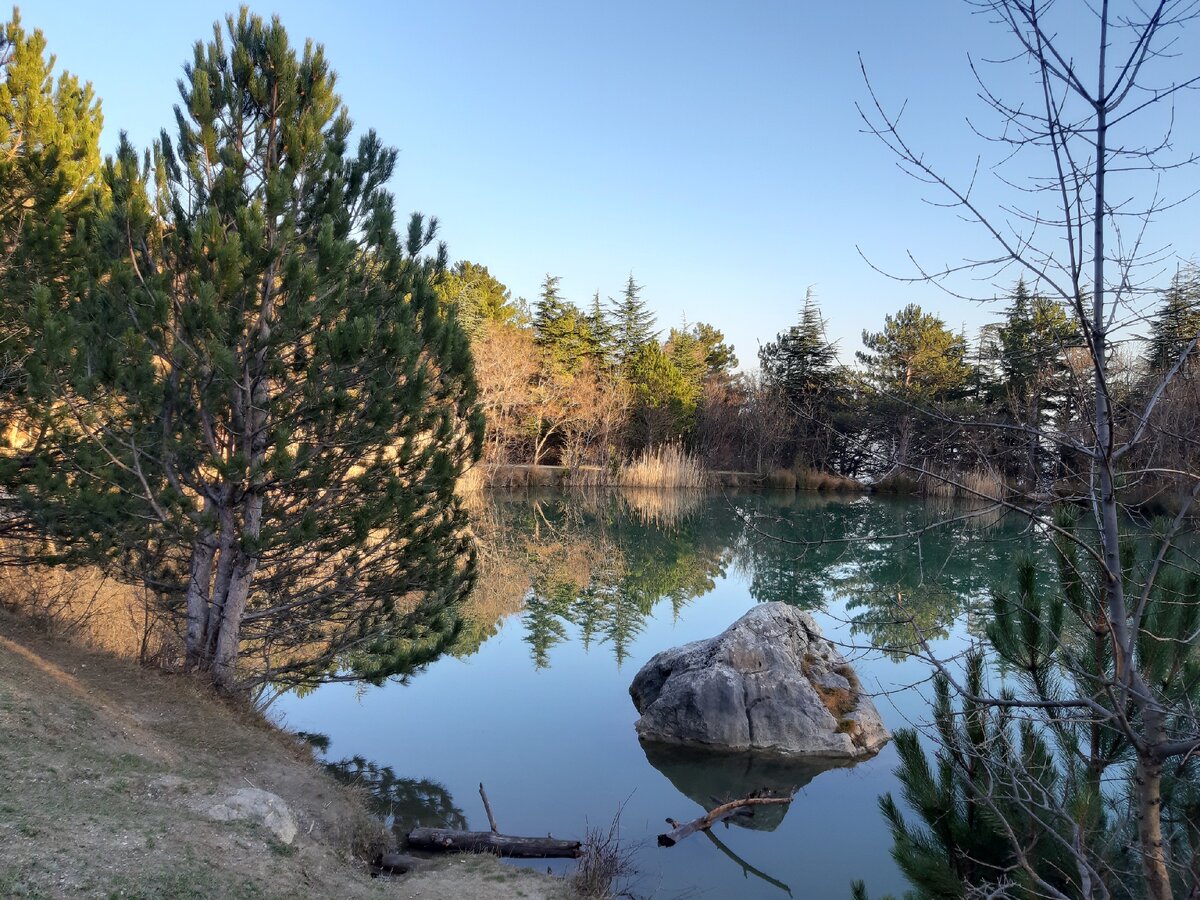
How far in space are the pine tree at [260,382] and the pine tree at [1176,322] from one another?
3.87 meters

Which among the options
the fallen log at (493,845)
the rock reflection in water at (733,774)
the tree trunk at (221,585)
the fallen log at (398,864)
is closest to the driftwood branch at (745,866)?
the rock reflection in water at (733,774)

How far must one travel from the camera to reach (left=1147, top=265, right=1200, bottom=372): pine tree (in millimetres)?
1994

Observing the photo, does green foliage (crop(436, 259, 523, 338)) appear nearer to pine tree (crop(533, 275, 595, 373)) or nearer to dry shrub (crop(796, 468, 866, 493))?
pine tree (crop(533, 275, 595, 373))

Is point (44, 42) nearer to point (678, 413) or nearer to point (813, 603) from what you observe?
point (813, 603)

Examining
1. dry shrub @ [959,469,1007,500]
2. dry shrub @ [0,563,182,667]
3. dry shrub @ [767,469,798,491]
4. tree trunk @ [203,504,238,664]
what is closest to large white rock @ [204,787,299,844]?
tree trunk @ [203,504,238,664]

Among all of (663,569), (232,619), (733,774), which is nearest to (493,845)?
(733,774)

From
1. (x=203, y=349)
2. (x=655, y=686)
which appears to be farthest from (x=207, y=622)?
(x=655, y=686)

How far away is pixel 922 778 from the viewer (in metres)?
2.85

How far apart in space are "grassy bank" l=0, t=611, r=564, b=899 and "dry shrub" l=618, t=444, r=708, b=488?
26166 millimetres

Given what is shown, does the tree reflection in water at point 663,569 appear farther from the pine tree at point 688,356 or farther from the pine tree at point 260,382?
the pine tree at point 688,356

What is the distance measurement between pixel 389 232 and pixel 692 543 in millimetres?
14517

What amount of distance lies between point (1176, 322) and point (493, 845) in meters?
4.41

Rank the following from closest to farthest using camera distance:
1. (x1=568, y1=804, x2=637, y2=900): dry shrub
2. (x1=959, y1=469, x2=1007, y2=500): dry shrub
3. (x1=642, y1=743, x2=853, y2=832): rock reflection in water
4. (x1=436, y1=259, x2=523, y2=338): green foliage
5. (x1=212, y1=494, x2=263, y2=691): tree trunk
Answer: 1. (x1=959, y1=469, x2=1007, y2=500): dry shrub
2. (x1=568, y1=804, x2=637, y2=900): dry shrub
3. (x1=212, y1=494, x2=263, y2=691): tree trunk
4. (x1=642, y1=743, x2=853, y2=832): rock reflection in water
5. (x1=436, y1=259, x2=523, y2=338): green foliage

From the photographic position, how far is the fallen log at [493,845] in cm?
484
